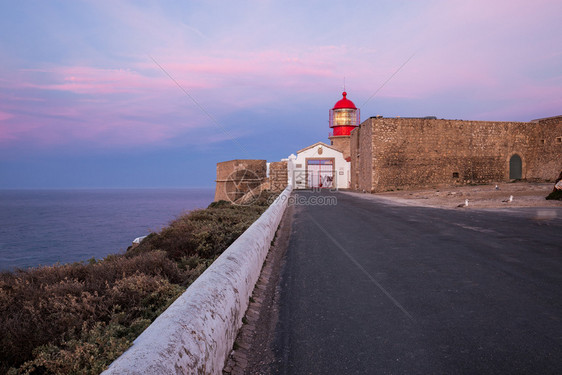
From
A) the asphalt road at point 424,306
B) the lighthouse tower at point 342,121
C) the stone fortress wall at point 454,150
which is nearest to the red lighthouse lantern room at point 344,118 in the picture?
the lighthouse tower at point 342,121

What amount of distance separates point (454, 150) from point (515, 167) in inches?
250

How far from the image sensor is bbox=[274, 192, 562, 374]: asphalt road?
2.50 meters

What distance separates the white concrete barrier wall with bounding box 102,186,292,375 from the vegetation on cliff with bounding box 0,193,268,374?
57 centimetres

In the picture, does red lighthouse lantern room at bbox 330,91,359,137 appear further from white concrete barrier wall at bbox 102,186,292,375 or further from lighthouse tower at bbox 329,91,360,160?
white concrete barrier wall at bbox 102,186,292,375

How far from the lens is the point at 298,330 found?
3.09 m

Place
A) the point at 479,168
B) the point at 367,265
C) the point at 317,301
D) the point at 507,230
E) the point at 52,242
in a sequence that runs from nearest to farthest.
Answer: the point at 317,301, the point at 367,265, the point at 507,230, the point at 479,168, the point at 52,242

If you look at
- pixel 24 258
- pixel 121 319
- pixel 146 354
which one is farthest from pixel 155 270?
pixel 24 258

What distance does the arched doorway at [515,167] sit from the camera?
27.9 meters

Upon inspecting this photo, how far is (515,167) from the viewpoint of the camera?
1107 inches

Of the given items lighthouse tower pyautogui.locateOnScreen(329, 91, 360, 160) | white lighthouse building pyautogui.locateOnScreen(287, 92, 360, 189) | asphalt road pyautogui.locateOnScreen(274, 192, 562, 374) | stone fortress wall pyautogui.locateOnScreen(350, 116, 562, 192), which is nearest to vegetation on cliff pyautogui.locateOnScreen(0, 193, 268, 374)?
asphalt road pyautogui.locateOnScreen(274, 192, 562, 374)

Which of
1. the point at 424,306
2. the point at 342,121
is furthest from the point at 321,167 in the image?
the point at 424,306

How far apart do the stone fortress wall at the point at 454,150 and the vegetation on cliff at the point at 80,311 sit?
2371 centimetres

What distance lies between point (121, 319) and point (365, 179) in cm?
2809

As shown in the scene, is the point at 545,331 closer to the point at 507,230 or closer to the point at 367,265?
the point at 367,265
